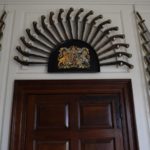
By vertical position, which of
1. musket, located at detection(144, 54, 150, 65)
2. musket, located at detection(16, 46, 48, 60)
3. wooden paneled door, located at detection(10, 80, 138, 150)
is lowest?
wooden paneled door, located at detection(10, 80, 138, 150)

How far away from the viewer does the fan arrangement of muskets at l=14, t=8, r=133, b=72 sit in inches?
76.1

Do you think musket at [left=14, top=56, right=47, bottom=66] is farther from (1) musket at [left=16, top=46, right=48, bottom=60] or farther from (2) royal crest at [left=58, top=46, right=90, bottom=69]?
(2) royal crest at [left=58, top=46, right=90, bottom=69]

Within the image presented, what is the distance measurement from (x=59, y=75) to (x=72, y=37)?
0.37 metres

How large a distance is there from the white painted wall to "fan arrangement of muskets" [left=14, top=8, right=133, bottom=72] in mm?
67

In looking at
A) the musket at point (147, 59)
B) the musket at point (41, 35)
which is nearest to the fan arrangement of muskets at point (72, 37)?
the musket at point (41, 35)

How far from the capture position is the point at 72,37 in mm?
2002

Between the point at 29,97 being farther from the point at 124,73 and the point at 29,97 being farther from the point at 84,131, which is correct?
the point at 124,73

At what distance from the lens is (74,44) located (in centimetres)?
198

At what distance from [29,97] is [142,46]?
1067mm

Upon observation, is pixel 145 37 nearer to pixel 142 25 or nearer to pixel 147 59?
pixel 142 25

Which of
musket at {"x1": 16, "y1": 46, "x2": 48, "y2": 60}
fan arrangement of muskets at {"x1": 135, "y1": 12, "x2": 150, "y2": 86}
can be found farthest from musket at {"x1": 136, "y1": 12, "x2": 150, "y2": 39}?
musket at {"x1": 16, "y1": 46, "x2": 48, "y2": 60}

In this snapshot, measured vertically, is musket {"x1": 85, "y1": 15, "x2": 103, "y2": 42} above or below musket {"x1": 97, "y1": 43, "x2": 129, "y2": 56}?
above

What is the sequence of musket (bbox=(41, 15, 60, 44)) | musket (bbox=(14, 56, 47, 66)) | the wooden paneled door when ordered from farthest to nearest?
musket (bbox=(41, 15, 60, 44)) < musket (bbox=(14, 56, 47, 66)) < the wooden paneled door

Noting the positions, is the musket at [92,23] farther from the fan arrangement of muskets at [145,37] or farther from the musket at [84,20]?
the fan arrangement of muskets at [145,37]
